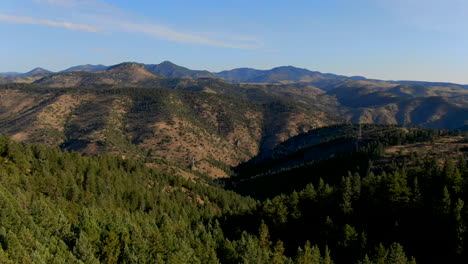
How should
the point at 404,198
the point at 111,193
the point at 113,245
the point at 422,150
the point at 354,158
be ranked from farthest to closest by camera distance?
1. the point at 354,158
2. the point at 422,150
3. the point at 111,193
4. the point at 404,198
5. the point at 113,245

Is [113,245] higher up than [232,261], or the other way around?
[113,245]

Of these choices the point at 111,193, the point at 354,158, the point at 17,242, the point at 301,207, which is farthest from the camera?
the point at 354,158

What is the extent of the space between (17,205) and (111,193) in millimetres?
50151

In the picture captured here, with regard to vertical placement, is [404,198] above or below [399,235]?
above

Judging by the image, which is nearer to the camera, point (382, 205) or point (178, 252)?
point (178, 252)

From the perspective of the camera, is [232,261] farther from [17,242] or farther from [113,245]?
[17,242]

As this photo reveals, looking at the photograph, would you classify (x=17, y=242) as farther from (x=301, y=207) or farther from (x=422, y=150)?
(x=422, y=150)

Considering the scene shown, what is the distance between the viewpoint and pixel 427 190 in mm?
89312

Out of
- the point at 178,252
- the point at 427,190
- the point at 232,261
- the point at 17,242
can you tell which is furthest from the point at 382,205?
the point at 17,242

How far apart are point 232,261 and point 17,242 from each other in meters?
36.8

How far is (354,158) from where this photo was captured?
18988 cm

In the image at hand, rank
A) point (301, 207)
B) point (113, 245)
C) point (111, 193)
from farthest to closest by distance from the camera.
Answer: point (111, 193)
point (301, 207)
point (113, 245)

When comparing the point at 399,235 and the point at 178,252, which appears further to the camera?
the point at 399,235

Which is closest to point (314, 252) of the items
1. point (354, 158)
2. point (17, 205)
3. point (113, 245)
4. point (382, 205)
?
point (382, 205)
